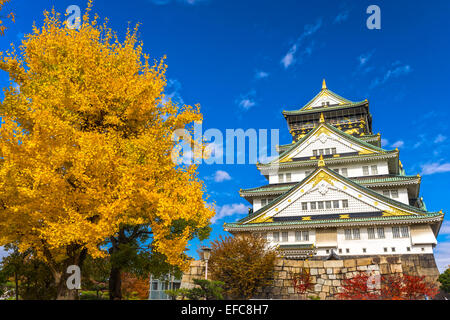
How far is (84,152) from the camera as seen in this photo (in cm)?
991

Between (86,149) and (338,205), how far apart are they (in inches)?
954

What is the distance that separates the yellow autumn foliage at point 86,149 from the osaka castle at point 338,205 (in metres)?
14.3

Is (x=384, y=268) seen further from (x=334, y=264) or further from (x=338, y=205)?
(x=338, y=205)

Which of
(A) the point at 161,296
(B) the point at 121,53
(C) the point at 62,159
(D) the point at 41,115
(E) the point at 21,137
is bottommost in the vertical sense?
(A) the point at 161,296

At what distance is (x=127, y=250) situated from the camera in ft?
44.1

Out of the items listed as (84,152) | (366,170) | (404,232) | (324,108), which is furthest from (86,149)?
(324,108)

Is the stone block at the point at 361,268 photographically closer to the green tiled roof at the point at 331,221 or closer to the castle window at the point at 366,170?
the green tiled roof at the point at 331,221

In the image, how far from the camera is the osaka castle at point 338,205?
2630cm

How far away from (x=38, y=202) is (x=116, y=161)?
256 cm

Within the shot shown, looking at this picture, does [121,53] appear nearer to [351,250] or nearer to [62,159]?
[62,159]

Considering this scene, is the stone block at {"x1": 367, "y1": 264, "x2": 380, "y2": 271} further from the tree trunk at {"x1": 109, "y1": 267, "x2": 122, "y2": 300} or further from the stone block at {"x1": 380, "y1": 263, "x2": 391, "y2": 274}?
the tree trunk at {"x1": 109, "y1": 267, "x2": 122, "y2": 300}

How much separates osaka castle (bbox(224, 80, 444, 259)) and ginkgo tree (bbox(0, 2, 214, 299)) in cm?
1416

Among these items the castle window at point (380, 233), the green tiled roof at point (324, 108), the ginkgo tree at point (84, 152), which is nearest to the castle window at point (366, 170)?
the castle window at point (380, 233)
